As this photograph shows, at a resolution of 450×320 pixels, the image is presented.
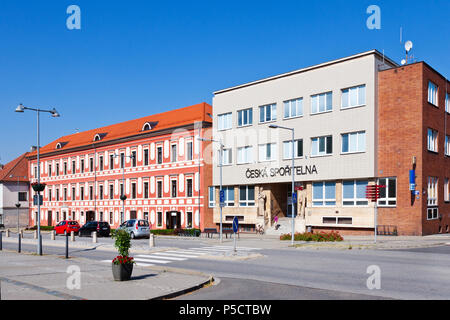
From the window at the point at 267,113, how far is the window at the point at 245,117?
129 cm

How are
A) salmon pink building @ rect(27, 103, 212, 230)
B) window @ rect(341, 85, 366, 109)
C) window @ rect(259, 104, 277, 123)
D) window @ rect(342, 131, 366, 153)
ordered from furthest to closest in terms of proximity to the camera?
salmon pink building @ rect(27, 103, 212, 230) → window @ rect(259, 104, 277, 123) → window @ rect(341, 85, 366, 109) → window @ rect(342, 131, 366, 153)

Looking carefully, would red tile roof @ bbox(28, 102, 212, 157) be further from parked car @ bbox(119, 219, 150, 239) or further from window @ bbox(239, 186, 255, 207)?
parked car @ bbox(119, 219, 150, 239)

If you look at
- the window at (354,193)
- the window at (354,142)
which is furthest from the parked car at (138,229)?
the window at (354,142)

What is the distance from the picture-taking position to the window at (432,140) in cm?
3312

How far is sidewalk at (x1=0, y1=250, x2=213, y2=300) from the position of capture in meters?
10.2

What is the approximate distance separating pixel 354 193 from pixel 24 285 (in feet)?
89.6

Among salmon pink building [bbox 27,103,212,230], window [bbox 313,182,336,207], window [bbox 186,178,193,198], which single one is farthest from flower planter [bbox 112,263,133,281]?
window [bbox 186,178,193,198]

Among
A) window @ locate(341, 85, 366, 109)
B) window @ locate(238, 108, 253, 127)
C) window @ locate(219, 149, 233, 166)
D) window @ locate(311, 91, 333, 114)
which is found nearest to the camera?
window @ locate(341, 85, 366, 109)

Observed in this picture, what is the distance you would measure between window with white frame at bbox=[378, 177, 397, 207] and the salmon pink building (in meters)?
18.7

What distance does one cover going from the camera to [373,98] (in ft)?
109

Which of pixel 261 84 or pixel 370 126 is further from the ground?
pixel 261 84

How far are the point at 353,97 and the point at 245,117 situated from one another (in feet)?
38.3
